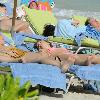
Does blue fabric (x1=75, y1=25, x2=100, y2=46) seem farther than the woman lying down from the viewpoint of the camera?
Yes

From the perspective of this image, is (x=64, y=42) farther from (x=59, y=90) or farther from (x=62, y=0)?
(x=62, y=0)

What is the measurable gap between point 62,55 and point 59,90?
0.62 metres

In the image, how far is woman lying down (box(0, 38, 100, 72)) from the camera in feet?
21.2

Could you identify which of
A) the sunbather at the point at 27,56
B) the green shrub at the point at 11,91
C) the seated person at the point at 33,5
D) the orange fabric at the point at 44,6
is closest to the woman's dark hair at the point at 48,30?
the seated person at the point at 33,5

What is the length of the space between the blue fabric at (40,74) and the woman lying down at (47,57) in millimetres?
256

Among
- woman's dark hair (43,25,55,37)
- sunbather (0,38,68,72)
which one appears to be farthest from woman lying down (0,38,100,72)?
woman's dark hair (43,25,55,37)

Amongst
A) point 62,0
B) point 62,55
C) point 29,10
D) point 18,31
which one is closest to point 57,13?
point 62,0

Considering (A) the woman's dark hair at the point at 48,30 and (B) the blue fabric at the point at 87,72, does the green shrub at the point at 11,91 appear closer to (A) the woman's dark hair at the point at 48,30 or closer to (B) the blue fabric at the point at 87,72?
(B) the blue fabric at the point at 87,72

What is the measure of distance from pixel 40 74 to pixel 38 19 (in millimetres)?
3372

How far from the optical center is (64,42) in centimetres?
776

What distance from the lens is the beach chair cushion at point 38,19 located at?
8.93 meters

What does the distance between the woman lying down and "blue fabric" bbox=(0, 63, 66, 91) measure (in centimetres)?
26

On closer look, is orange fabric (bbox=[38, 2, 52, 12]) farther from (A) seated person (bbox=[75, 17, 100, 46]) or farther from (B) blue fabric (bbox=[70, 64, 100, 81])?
(B) blue fabric (bbox=[70, 64, 100, 81])

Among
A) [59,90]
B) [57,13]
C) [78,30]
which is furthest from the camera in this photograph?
[57,13]
